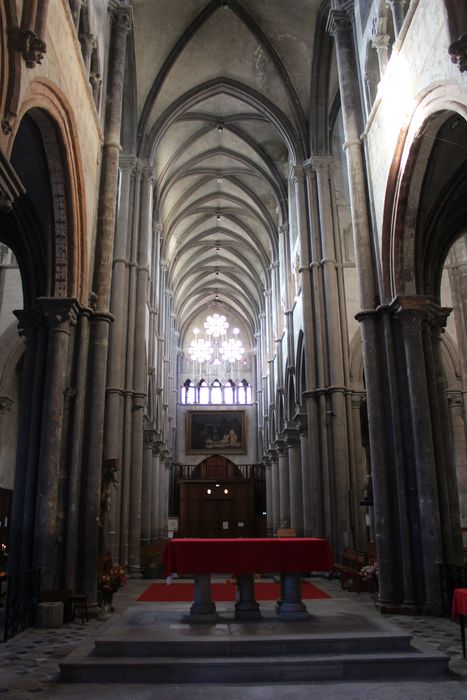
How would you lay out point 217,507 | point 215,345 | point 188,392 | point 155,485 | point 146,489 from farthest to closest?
point 215,345 < point 188,392 < point 217,507 < point 155,485 < point 146,489

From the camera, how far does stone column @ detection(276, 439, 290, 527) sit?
28.4 meters

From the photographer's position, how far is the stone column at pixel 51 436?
1034cm

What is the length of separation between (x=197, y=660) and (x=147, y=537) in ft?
62.8

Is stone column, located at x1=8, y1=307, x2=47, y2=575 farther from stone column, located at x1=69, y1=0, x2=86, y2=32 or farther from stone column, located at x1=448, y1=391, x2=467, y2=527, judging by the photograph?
stone column, located at x1=448, y1=391, x2=467, y2=527

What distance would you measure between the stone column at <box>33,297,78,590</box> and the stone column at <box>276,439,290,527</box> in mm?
18510

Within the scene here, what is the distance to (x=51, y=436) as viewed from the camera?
1077 centimetres

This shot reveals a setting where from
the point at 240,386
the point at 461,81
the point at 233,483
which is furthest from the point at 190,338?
the point at 461,81

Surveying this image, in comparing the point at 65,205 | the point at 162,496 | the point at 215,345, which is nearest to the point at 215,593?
the point at 65,205

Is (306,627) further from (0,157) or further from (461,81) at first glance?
(461,81)

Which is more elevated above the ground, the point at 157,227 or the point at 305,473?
the point at 157,227

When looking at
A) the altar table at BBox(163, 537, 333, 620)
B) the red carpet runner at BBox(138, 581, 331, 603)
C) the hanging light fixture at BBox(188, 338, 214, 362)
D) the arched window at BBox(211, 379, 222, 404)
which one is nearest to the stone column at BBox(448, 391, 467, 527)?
the red carpet runner at BBox(138, 581, 331, 603)

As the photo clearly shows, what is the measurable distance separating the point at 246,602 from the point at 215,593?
16.2 feet

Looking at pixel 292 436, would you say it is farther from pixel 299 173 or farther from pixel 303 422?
pixel 299 173

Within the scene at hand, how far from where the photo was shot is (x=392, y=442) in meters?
11.8
